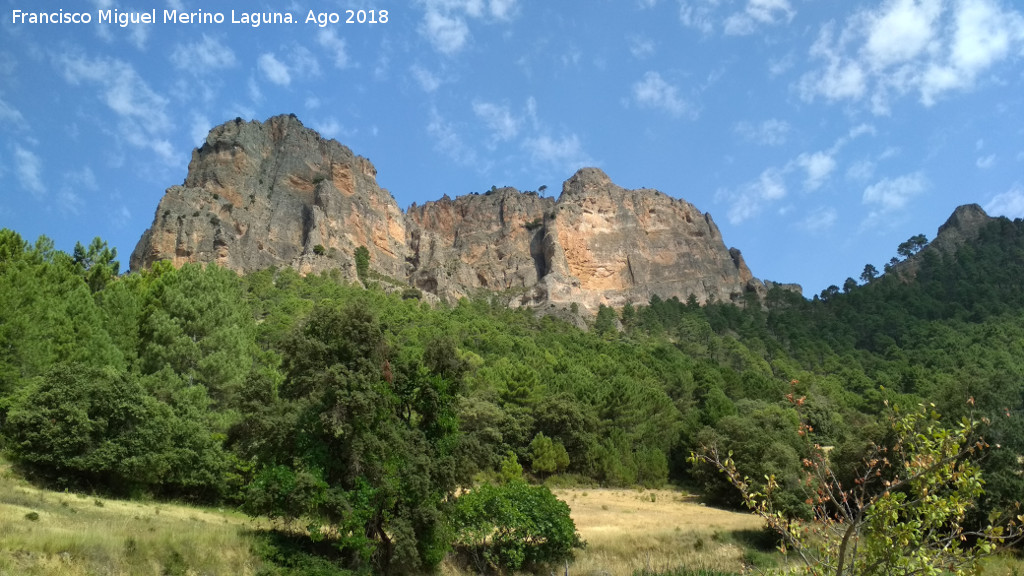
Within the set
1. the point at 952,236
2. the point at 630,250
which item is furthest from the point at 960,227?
the point at 630,250

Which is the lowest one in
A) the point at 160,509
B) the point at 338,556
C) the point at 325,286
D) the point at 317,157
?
the point at 338,556

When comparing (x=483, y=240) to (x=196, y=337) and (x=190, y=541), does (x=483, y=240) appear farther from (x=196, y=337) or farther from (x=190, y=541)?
(x=190, y=541)

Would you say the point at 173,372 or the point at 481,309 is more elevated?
the point at 481,309

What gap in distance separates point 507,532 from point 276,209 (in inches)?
3643

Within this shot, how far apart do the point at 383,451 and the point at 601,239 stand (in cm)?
11813

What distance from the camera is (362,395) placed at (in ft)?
58.1

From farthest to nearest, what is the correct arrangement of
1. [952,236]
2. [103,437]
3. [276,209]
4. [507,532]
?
[952,236] < [276,209] < [507,532] < [103,437]

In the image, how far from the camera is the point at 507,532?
21156 mm

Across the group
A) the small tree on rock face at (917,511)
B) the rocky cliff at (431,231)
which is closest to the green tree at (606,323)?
the rocky cliff at (431,231)

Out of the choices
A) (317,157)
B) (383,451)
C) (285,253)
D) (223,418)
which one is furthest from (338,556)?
(317,157)

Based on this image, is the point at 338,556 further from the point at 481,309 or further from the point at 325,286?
the point at 481,309

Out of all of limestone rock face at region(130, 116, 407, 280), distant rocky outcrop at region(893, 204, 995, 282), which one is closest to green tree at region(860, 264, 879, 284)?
distant rocky outcrop at region(893, 204, 995, 282)

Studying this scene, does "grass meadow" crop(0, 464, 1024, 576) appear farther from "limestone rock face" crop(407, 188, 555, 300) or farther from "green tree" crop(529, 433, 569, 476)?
"limestone rock face" crop(407, 188, 555, 300)

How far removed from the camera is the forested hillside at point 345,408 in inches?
715
